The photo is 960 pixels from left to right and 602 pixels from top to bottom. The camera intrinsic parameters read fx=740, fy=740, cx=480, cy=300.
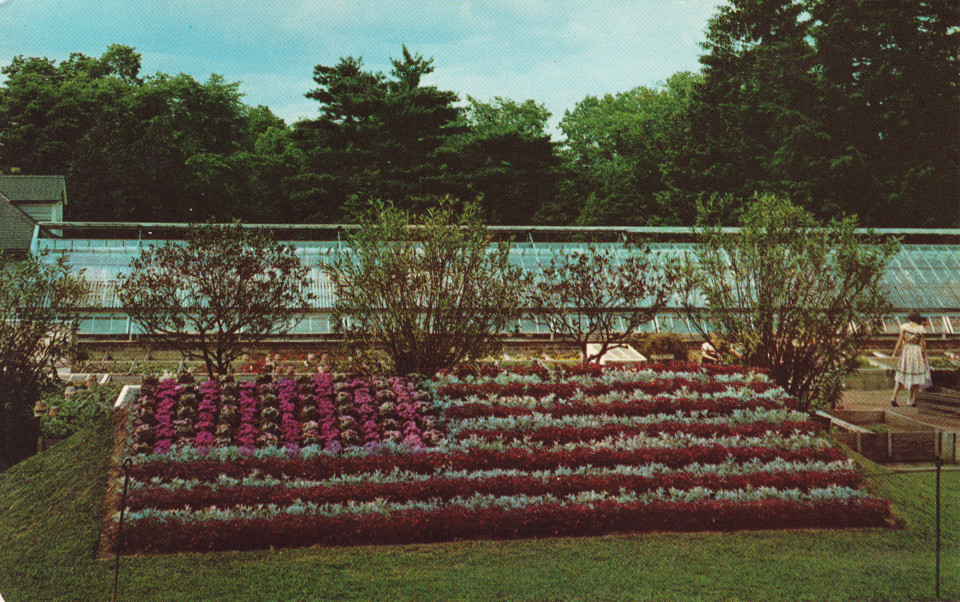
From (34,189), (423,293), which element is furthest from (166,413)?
(34,189)

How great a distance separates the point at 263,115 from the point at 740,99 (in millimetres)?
23976

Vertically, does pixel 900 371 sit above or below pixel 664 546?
above

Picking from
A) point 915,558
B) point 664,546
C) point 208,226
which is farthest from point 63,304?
point 915,558

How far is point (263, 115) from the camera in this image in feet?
129

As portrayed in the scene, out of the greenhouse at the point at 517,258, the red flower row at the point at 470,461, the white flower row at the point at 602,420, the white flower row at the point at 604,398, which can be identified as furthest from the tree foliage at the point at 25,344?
the greenhouse at the point at 517,258

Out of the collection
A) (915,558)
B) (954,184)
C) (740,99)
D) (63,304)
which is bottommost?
(915,558)

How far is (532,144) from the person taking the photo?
121 ft

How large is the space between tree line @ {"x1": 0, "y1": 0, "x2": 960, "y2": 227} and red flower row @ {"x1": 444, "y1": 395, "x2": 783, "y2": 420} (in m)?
14.9

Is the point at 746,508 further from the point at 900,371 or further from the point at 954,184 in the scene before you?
the point at 954,184

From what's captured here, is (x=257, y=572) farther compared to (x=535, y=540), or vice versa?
(x=535, y=540)

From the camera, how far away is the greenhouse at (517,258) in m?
20.9

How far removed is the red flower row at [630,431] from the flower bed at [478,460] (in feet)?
0.09

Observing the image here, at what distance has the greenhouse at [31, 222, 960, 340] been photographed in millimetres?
20891

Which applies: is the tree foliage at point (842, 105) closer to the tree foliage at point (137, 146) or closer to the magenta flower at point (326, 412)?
the tree foliage at point (137, 146)
